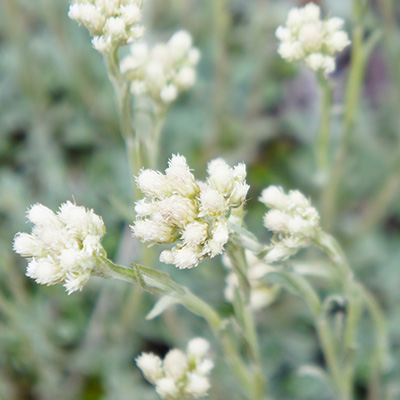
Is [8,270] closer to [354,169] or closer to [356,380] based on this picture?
[356,380]

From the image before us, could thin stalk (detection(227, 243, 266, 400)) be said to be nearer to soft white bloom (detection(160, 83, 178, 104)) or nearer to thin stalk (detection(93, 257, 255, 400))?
thin stalk (detection(93, 257, 255, 400))

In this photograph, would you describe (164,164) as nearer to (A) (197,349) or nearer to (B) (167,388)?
(A) (197,349)

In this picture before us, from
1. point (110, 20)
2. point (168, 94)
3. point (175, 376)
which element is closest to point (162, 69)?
point (168, 94)

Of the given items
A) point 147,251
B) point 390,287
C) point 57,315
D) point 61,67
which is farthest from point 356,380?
point 61,67

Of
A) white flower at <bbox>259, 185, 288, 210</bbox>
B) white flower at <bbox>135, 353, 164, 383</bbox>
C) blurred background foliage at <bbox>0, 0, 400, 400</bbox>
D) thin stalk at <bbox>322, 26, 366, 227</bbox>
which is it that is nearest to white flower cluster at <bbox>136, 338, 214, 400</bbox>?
white flower at <bbox>135, 353, 164, 383</bbox>

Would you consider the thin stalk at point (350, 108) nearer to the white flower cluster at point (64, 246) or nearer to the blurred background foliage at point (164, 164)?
the blurred background foliage at point (164, 164)
